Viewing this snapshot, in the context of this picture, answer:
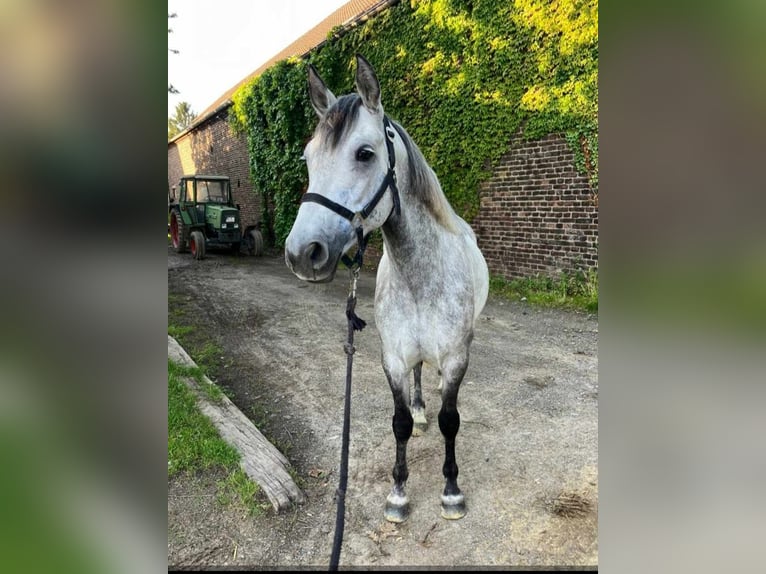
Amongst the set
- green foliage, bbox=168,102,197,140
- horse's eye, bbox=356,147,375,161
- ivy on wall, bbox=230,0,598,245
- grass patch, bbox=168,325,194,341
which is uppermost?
green foliage, bbox=168,102,197,140

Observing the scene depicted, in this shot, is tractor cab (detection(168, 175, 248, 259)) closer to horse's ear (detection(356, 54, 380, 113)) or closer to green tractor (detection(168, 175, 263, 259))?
green tractor (detection(168, 175, 263, 259))

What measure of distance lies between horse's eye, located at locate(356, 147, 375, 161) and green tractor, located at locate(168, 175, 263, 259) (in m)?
10.3

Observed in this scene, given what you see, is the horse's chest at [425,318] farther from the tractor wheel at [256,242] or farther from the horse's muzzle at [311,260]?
the tractor wheel at [256,242]

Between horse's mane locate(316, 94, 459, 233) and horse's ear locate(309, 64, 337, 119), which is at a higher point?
horse's ear locate(309, 64, 337, 119)

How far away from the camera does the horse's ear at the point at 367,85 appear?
1470 mm

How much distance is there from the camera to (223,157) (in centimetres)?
1512

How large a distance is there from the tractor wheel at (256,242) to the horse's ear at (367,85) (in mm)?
10375

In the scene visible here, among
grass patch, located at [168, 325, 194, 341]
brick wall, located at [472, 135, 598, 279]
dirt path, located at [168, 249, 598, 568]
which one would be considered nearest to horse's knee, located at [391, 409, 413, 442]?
dirt path, located at [168, 249, 598, 568]

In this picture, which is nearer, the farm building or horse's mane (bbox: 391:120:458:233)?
horse's mane (bbox: 391:120:458:233)

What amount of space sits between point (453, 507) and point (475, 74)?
658cm

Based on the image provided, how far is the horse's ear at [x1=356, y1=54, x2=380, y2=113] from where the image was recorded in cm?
147
